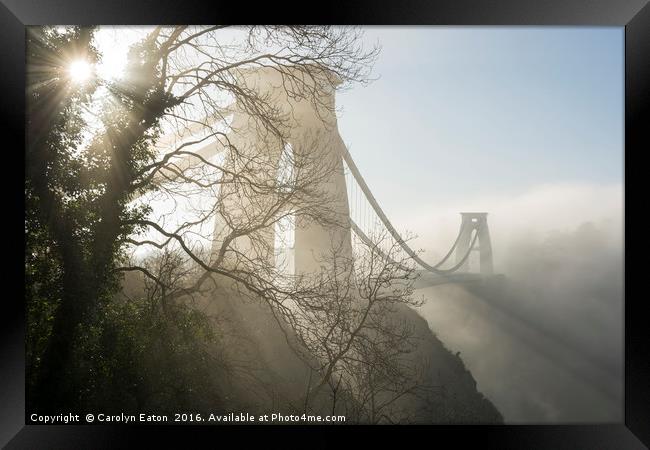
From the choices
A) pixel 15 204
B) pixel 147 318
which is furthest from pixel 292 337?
pixel 15 204

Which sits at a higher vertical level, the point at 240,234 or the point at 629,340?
the point at 240,234

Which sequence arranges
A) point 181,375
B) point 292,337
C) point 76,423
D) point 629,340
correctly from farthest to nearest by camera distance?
point 292,337
point 181,375
point 76,423
point 629,340

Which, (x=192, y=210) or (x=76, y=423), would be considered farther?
(x=192, y=210)

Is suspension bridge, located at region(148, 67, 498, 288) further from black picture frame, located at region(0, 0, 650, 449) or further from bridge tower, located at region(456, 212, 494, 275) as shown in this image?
black picture frame, located at region(0, 0, 650, 449)

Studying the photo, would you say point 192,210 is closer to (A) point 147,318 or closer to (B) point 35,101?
(A) point 147,318
